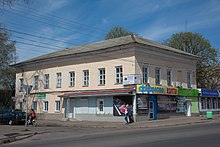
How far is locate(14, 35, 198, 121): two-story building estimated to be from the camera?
93.5ft

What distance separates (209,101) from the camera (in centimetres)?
3962

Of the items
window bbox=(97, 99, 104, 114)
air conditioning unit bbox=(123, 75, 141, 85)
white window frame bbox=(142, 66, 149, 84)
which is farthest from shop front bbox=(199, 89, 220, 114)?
window bbox=(97, 99, 104, 114)

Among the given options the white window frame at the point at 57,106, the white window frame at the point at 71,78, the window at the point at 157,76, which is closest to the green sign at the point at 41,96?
the white window frame at the point at 57,106

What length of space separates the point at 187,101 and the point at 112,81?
415 inches

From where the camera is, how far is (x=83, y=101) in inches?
1252

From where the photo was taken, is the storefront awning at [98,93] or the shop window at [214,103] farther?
the shop window at [214,103]

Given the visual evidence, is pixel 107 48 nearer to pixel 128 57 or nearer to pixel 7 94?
pixel 128 57

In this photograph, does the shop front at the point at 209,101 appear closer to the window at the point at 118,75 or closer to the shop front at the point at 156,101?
the shop front at the point at 156,101

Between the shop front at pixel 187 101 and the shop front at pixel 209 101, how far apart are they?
Answer: 4.41ft

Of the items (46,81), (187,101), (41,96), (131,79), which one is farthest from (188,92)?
(41,96)

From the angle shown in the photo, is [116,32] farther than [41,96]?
Yes

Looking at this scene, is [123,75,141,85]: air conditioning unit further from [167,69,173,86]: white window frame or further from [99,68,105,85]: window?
[167,69,173,86]: white window frame

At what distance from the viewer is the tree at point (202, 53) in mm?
49375

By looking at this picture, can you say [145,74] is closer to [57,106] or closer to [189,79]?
[189,79]
